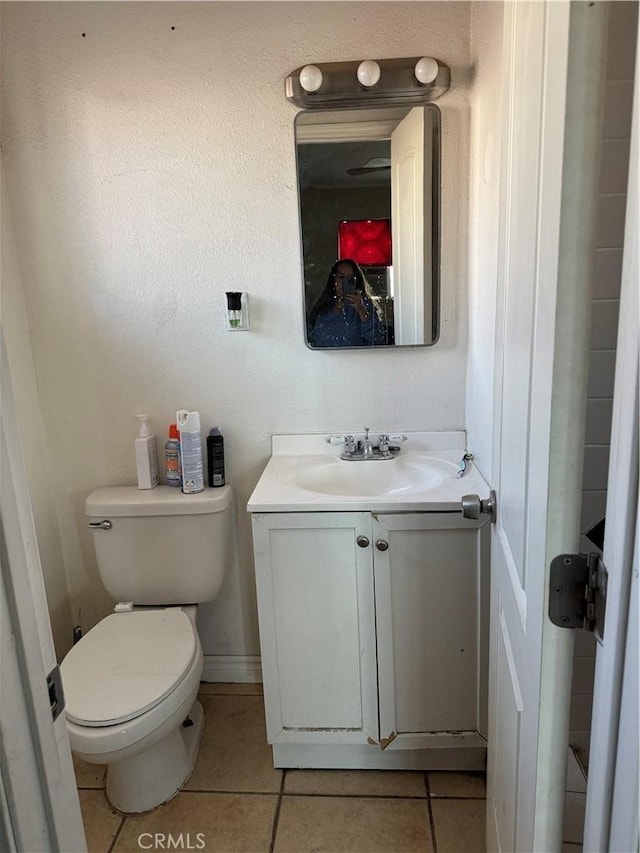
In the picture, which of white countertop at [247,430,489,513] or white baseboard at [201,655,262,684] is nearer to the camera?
white countertop at [247,430,489,513]

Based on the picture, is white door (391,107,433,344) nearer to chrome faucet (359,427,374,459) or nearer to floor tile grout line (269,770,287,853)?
chrome faucet (359,427,374,459)

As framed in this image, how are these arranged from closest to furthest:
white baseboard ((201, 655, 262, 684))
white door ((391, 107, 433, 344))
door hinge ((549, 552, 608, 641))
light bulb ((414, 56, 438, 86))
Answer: door hinge ((549, 552, 608, 641)) → light bulb ((414, 56, 438, 86)) → white door ((391, 107, 433, 344)) → white baseboard ((201, 655, 262, 684))

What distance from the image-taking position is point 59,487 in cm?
196

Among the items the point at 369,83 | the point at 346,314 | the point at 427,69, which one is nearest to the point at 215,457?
the point at 346,314

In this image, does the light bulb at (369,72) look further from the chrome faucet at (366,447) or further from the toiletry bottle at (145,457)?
the toiletry bottle at (145,457)

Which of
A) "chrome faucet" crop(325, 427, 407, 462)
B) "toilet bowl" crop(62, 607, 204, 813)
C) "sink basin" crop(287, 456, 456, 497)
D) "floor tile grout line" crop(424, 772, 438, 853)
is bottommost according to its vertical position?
"floor tile grout line" crop(424, 772, 438, 853)

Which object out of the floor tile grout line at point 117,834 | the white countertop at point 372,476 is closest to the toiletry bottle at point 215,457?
the white countertop at point 372,476

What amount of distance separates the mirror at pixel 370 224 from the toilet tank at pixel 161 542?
645mm

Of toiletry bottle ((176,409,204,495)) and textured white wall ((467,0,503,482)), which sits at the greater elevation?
textured white wall ((467,0,503,482))

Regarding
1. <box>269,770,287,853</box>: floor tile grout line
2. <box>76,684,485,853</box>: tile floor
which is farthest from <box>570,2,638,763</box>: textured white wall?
<box>269,770,287,853</box>: floor tile grout line

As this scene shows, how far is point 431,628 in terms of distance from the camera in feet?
5.00

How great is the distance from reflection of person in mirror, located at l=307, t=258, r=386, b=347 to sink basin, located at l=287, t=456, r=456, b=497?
39 centimetres

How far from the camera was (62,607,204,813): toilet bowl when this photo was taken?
1.34 meters

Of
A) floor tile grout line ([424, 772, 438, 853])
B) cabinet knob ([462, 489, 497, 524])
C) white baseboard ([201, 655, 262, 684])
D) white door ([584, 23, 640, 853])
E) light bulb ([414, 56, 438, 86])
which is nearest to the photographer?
white door ([584, 23, 640, 853])
